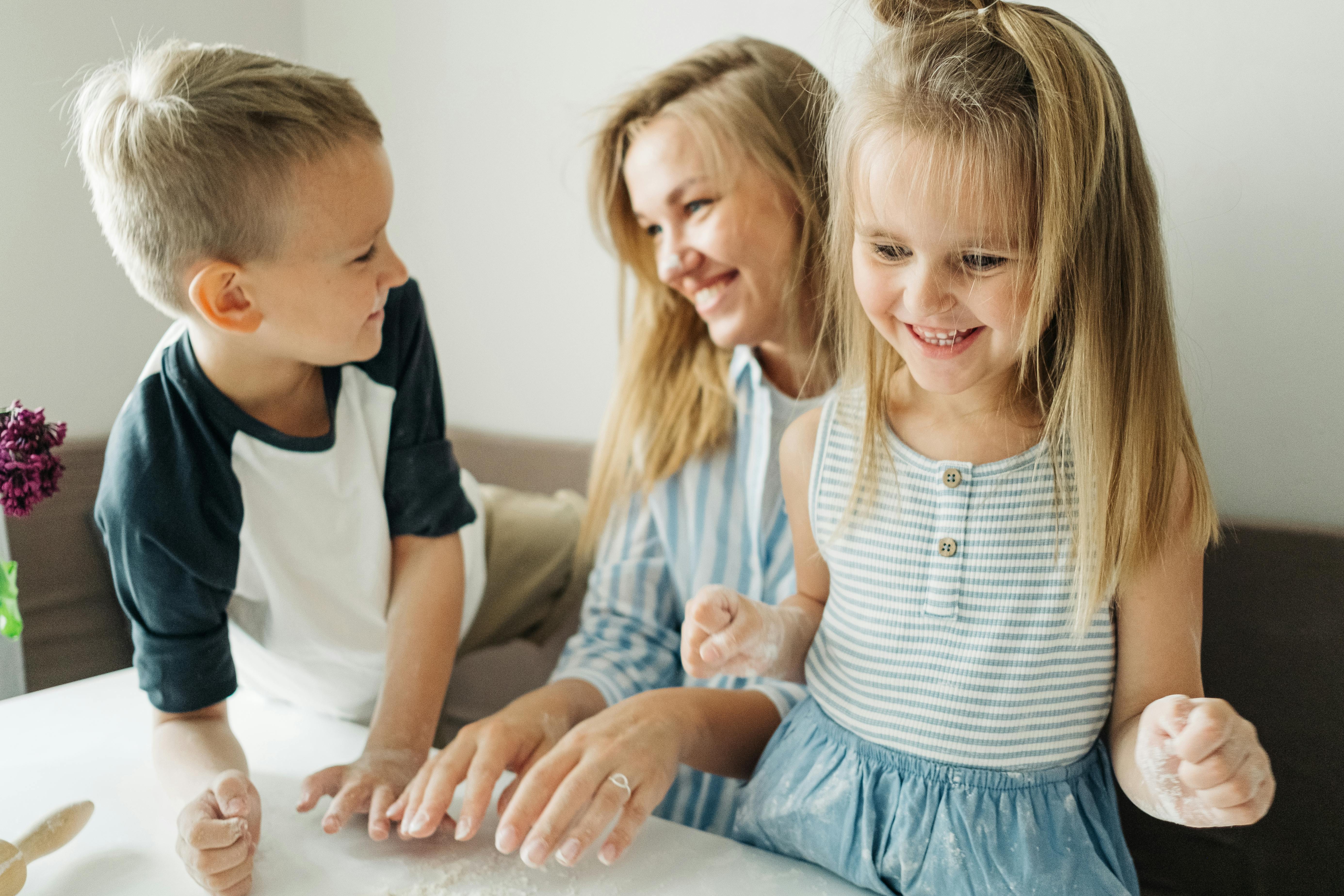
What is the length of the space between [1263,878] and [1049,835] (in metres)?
0.33

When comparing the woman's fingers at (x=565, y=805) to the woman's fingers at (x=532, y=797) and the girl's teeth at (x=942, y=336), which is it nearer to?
the woman's fingers at (x=532, y=797)

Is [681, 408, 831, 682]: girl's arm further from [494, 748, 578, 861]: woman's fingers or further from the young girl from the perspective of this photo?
[494, 748, 578, 861]: woman's fingers

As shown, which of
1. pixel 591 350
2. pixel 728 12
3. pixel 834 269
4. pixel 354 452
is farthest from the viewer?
pixel 591 350

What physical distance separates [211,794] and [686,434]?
583mm

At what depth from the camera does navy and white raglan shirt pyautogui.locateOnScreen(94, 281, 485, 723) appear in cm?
79

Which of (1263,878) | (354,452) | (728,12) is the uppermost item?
(728,12)

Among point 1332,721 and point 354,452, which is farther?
point 354,452

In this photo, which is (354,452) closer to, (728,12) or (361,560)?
(361,560)

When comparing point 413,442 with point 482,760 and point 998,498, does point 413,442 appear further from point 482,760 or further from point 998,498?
point 998,498

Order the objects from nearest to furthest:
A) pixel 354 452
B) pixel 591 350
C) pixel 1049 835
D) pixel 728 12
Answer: pixel 1049 835 → pixel 354 452 → pixel 728 12 → pixel 591 350

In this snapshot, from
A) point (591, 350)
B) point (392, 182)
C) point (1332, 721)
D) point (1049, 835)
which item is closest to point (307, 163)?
point (392, 182)

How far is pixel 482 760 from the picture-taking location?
782 mm

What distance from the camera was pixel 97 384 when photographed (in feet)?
3.19

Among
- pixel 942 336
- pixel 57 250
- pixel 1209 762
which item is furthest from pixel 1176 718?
pixel 57 250
